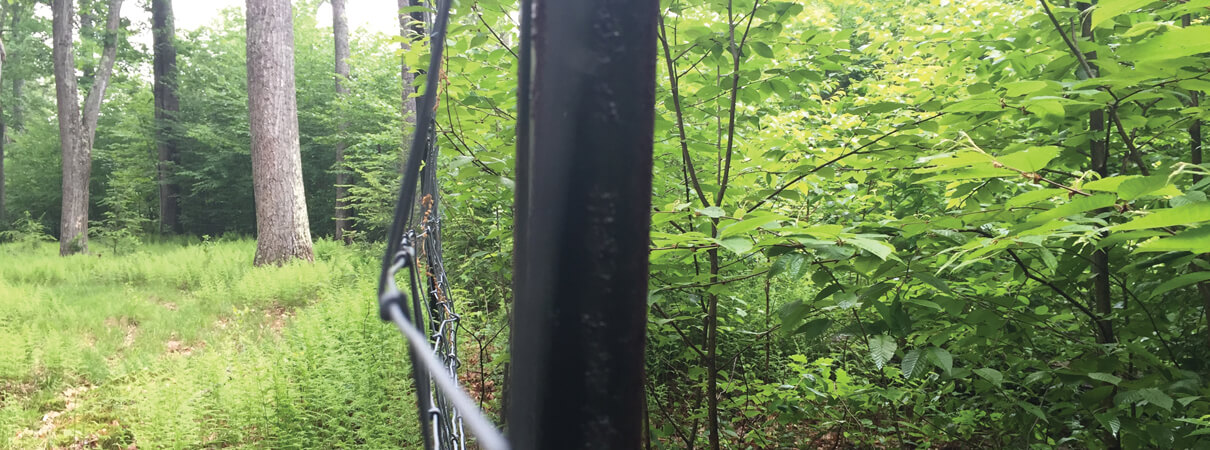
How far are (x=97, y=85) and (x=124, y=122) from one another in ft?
16.1

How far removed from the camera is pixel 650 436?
8.09ft

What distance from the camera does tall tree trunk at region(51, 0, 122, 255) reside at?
11164mm

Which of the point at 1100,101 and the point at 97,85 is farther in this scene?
the point at 97,85

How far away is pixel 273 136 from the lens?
8422mm

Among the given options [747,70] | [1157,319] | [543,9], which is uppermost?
[747,70]

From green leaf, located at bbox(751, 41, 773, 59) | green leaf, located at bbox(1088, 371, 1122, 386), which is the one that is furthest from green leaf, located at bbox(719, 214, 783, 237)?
green leaf, located at bbox(1088, 371, 1122, 386)

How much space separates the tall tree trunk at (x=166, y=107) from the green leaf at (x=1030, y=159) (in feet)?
61.3

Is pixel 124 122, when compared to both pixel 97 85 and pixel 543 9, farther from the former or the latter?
pixel 543 9

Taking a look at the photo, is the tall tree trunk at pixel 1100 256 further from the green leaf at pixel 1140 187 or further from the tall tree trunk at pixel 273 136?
the tall tree trunk at pixel 273 136

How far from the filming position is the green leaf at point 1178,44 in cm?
94

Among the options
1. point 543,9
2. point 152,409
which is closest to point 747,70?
point 543,9

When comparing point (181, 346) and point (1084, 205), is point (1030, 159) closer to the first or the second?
point (1084, 205)

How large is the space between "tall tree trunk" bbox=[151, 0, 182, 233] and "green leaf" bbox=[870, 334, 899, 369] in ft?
60.7

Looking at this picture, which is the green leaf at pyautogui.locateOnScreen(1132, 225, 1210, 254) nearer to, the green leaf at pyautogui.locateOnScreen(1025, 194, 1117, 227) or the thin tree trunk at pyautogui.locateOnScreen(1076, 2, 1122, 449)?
the green leaf at pyautogui.locateOnScreen(1025, 194, 1117, 227)
